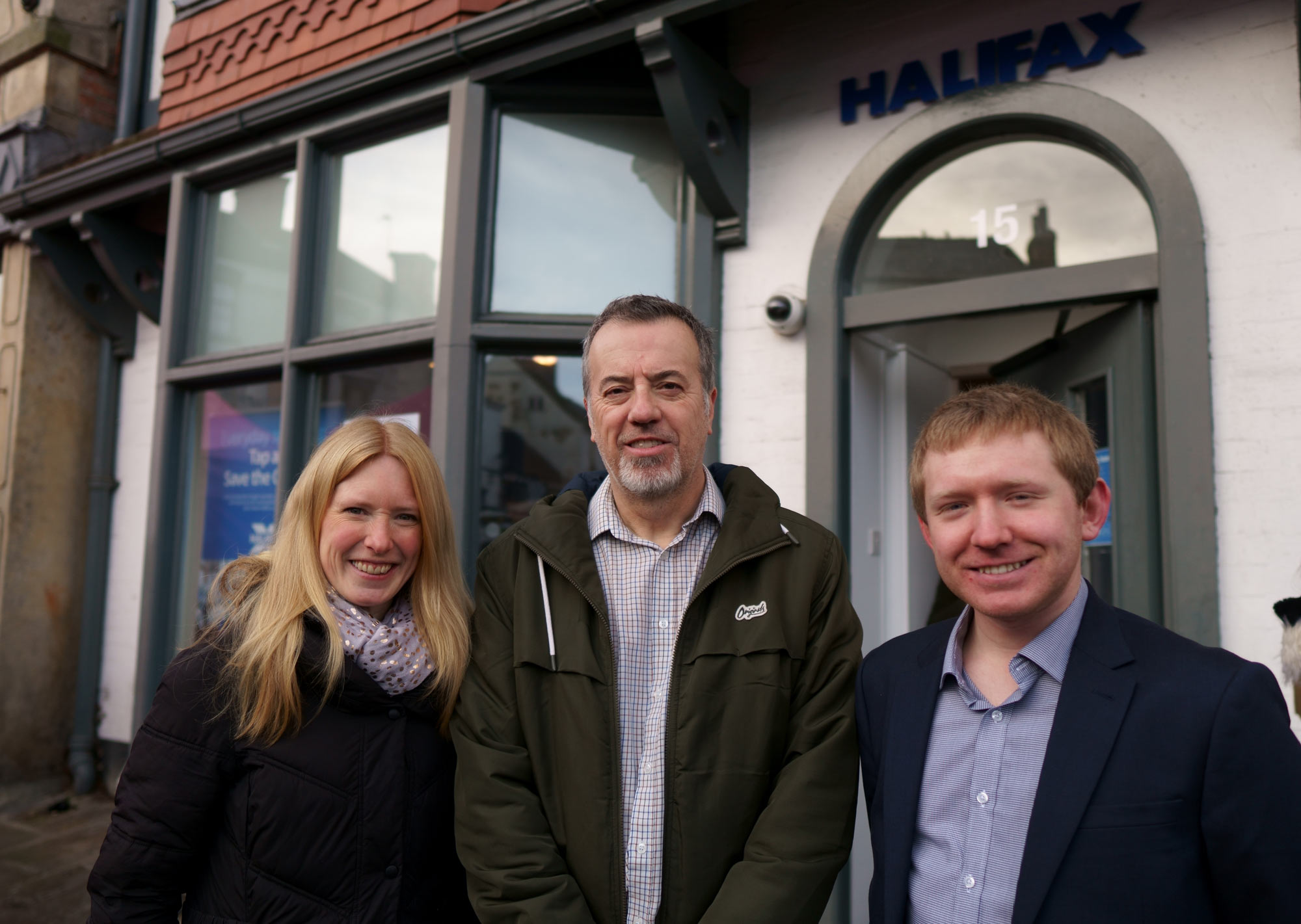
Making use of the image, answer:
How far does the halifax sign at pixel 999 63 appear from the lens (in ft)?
10.6

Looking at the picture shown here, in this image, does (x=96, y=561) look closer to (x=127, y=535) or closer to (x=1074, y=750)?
(x=127, y=535)

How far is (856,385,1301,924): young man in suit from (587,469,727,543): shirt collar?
0.55 meters

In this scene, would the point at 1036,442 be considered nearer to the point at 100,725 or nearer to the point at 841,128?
the point at 841,128

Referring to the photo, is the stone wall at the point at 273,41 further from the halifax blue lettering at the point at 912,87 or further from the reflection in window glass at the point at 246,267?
the halifax blue lettering at the point at 912,87

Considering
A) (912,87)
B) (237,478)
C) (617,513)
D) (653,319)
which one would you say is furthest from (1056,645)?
(237,478)

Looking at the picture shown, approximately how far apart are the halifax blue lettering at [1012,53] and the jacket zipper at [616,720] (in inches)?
107

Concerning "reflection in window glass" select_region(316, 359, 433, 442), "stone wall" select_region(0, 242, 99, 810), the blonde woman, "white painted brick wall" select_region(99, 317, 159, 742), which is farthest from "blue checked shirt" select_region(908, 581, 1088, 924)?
"stone wall" select_region(0, 242, 99, 810)

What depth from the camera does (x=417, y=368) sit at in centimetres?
446

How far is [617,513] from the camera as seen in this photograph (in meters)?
2.10

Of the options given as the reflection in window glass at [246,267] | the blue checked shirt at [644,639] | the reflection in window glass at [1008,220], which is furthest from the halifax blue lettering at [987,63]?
the reflection in window glass at [246,267]

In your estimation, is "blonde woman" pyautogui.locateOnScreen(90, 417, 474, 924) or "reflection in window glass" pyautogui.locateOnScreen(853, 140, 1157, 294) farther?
"reflection in window glass" pyautogui.locateOnScreen(853, 140, 1157, 294)

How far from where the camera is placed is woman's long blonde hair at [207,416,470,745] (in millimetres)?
1841

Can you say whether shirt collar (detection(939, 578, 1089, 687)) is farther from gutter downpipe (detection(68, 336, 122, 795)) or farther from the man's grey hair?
gutter downpipe (detection(68, 336, 122, 795))

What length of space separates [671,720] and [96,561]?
5697 mm
